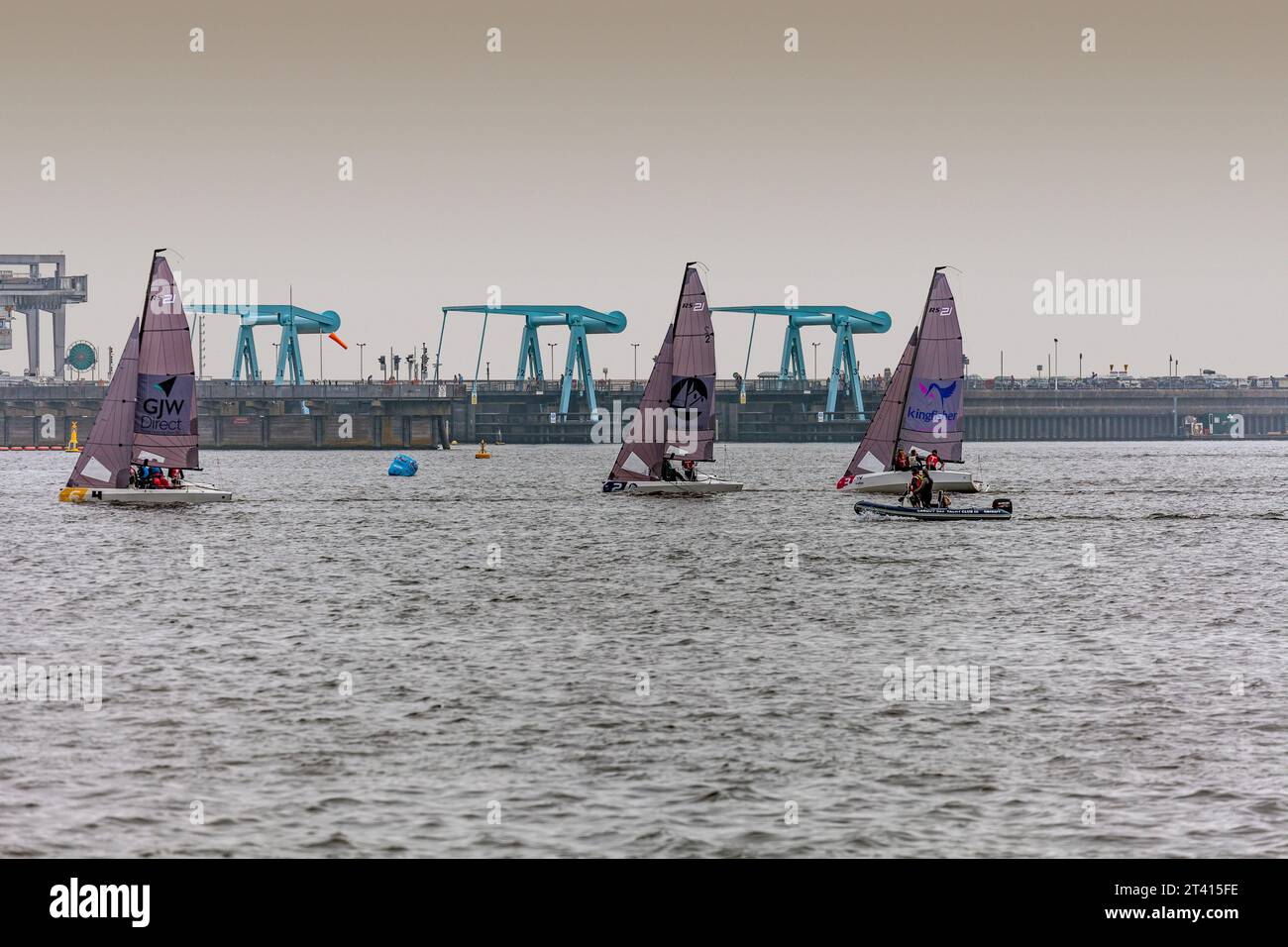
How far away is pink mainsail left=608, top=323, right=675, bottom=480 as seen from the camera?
7325 centimetres

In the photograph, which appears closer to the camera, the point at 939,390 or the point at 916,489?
the point at 916,489

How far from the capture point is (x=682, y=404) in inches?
2884

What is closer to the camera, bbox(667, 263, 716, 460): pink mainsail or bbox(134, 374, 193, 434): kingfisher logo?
bbox(134, 374, 193, 434): kingfisher logo

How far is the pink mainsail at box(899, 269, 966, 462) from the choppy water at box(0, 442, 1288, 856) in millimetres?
15728

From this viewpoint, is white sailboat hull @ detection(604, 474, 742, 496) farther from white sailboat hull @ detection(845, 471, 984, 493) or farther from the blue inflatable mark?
the blue inflatable mark

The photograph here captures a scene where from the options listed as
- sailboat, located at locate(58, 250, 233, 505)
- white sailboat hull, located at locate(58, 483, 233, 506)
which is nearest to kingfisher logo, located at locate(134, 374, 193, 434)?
sailboat, located at locate(58, 250, 233, 505)

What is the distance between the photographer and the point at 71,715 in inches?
921

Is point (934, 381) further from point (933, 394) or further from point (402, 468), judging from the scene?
point (402, 468)

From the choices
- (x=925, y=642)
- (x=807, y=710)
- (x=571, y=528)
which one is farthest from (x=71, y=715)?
(x=571, y=528)

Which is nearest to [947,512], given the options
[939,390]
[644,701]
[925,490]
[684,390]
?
[925,490]

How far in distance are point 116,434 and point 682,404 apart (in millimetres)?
24157

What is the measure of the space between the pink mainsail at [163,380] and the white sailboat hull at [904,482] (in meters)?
30.0
